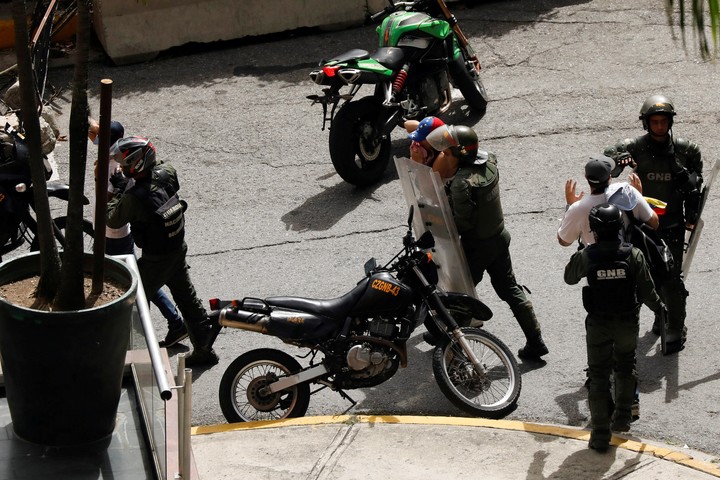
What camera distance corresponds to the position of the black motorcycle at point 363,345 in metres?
7.55

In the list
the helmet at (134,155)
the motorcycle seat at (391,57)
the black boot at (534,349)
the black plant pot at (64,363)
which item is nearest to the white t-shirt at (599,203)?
the black boot at (534,349)

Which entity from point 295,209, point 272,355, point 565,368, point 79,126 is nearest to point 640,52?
point 295,209

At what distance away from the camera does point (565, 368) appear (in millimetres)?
8281

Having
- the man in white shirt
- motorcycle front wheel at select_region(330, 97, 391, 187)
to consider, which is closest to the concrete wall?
motorcycle front wheel at select_region(330, 97, 391, 187)

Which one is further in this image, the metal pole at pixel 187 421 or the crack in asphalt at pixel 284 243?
the crack in asphalt at pixel 284 243

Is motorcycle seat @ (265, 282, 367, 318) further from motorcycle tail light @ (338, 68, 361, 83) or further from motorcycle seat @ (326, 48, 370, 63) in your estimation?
motorcycle seat @ (326, 48, 370, 63)

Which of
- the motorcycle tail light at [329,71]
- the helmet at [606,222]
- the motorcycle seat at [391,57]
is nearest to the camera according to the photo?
the helmet at [606,222]

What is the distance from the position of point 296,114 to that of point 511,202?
3258 mm

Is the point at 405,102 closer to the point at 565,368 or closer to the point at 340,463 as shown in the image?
the point at 565,368

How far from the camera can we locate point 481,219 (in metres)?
8.18

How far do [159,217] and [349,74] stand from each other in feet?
11.7

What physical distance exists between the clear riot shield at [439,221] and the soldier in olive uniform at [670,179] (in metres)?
1.22

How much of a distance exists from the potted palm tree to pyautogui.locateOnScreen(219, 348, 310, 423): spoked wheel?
1.89 meters

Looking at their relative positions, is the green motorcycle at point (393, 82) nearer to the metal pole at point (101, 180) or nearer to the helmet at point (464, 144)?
the helmet at point (464, 144)
